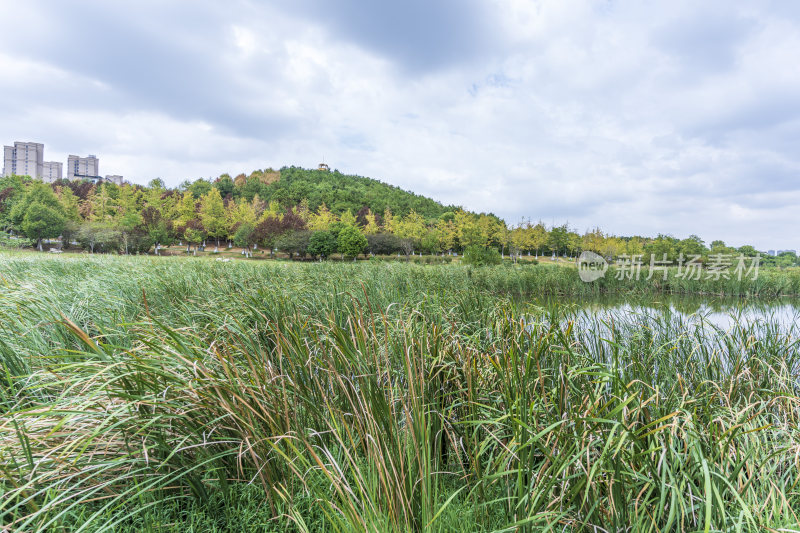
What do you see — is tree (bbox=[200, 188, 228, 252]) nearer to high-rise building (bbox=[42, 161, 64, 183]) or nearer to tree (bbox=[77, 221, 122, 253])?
tree (bbox=[77, 221, 122, 253])

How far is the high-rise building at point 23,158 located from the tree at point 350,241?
15141 cm

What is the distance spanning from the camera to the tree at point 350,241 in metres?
28.7

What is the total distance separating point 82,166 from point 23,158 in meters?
15.8

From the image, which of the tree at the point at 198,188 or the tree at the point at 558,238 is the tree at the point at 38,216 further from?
the tree at the point at 558,238

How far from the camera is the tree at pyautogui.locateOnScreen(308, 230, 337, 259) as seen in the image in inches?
1101

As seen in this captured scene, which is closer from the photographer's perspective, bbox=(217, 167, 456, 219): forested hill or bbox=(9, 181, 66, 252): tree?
bbox=(9, 181, 66, 252): tree

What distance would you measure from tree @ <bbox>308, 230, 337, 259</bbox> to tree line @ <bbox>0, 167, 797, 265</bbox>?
82 millimetres

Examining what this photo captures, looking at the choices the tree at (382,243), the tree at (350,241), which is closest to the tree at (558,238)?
the tree at (382,243)

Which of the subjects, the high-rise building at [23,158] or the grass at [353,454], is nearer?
the grass at [353,454]

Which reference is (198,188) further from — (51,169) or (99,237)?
(51,169)

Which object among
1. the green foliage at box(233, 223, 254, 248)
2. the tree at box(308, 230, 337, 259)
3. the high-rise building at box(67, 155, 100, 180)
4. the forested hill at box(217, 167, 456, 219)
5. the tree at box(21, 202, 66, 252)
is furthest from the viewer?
the high-rise building at box(67, 155, 100, 180)

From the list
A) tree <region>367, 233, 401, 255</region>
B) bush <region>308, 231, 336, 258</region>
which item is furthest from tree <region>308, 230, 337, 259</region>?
tree <region>367, 233, 401, 255</region>

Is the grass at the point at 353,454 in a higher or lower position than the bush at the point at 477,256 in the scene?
lower

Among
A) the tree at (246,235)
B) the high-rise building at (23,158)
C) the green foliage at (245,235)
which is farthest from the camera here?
the high-rise building at (23,158)
